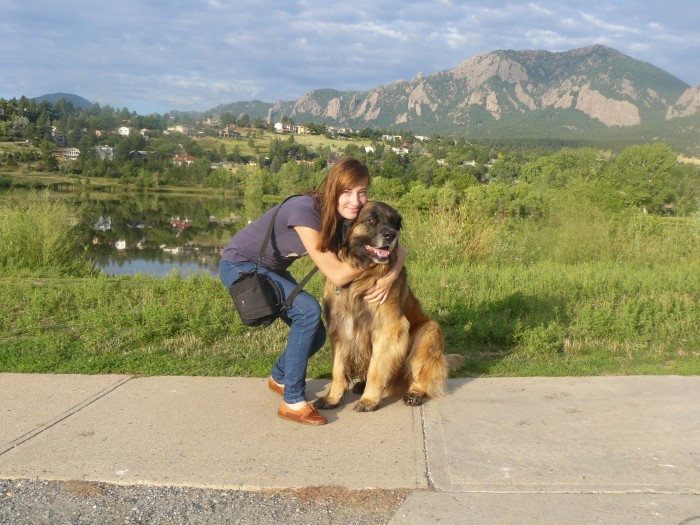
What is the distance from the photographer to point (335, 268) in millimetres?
4066

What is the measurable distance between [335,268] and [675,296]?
517cm

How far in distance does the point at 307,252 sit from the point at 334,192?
1.59 ft

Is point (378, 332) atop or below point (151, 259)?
atop

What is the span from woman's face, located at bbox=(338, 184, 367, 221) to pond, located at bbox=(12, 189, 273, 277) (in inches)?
245

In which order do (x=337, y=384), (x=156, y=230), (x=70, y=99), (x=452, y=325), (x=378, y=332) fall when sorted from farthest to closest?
(x=70, y=99), (x=156, y=230), (x=452, y=325), (x=337, y=384), (x=378, y=332)

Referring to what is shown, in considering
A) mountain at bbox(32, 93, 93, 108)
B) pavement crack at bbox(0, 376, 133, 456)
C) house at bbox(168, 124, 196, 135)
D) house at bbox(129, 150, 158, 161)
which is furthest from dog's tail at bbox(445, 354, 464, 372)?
house at bbox(129, 150, 158, 161)

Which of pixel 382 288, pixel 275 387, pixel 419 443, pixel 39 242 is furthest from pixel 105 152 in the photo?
pixel 419 443

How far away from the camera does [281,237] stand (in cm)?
430

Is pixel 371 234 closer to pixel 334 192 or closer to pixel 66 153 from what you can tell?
pixel 334 192

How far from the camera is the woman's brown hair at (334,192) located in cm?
398

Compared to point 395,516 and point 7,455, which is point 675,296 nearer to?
point 395,516

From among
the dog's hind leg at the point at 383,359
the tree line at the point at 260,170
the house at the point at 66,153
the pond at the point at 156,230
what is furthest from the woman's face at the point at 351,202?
the house at the point at 66,153

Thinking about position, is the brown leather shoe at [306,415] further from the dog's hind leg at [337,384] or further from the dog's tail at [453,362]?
the dog's tail at [453,362]

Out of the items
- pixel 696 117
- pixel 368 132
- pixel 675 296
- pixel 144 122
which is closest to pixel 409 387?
pixel 675 296
